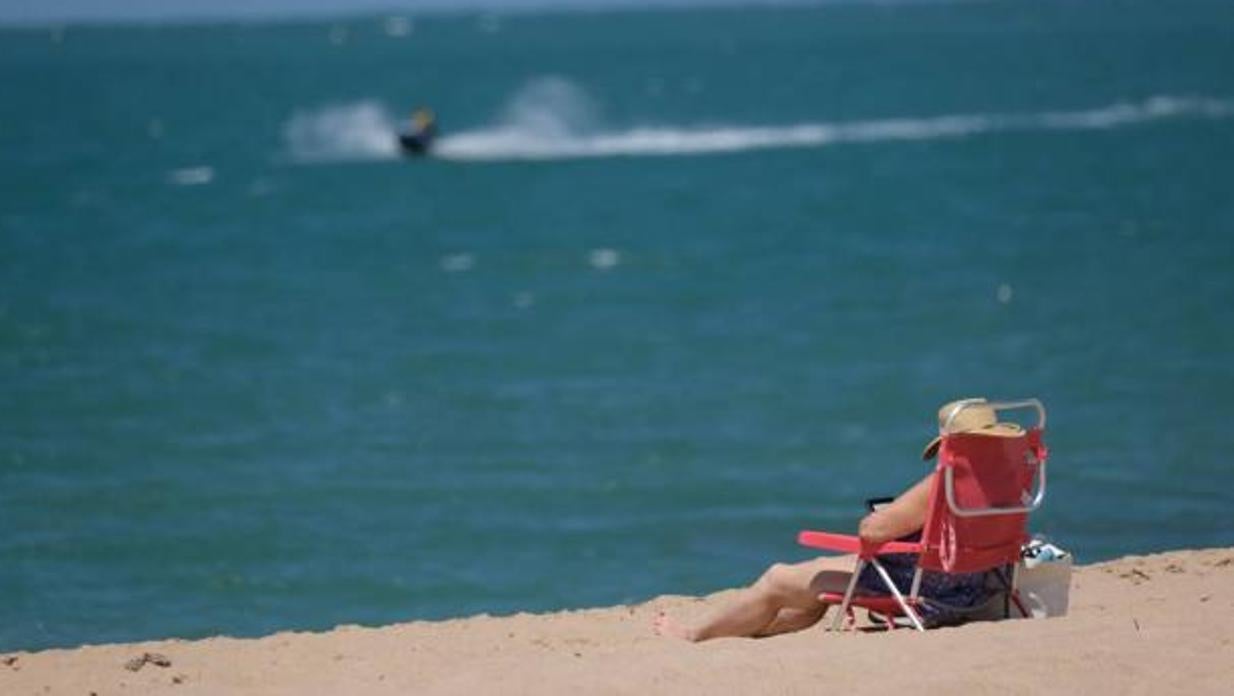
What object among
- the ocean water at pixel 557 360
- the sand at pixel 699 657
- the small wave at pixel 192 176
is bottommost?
the sand at pixel 699 657

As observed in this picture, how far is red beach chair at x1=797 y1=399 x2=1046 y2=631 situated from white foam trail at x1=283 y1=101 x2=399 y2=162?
4858cm

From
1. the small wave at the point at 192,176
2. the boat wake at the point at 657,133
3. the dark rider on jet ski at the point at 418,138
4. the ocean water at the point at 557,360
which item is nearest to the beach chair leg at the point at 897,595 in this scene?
the ocean water at the point at 557,360

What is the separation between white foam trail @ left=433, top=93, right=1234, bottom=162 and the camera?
5928cm

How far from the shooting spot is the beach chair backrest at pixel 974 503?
8.16 meters

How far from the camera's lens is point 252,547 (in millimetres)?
14180

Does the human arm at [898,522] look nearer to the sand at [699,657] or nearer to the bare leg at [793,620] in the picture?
the sand at [699,657]

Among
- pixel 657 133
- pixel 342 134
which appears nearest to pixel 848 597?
pixel 657 133

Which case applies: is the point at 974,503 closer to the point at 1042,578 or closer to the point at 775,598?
the point at 1042,578

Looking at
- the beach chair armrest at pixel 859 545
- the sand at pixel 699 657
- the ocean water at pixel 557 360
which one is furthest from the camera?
the ocean water at pixel 557 360

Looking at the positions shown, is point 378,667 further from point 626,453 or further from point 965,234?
point 965,234

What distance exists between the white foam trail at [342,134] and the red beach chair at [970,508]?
159ft

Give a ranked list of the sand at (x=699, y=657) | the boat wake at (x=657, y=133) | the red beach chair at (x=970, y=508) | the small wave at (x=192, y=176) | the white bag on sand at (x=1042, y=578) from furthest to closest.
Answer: the boat wake at (x=657, y=133), the small wave at (x=192, y=176), the white bag on sand at (x=1042, y=578), the red beach chair at (x=970, y=508), the sand at (x=699, y=657)

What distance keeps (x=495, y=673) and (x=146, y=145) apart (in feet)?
194

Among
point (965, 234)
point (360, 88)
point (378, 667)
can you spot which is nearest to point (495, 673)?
point (378, 667)
